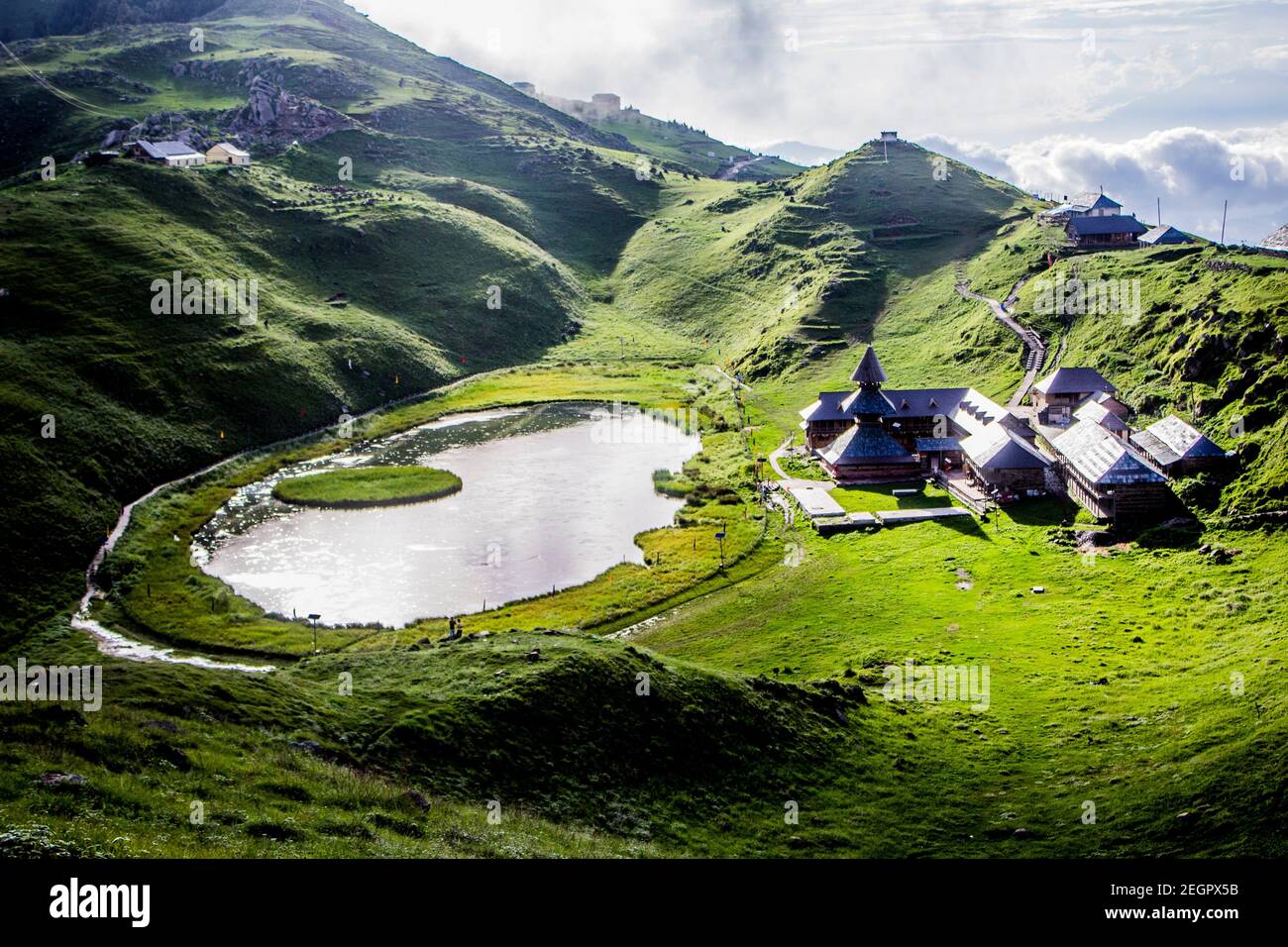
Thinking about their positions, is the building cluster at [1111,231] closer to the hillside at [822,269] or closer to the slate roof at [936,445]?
the hillside at [822,269]

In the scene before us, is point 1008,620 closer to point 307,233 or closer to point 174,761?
point 174,761

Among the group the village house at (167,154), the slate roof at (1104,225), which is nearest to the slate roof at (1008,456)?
the slate roof at (1104,225)

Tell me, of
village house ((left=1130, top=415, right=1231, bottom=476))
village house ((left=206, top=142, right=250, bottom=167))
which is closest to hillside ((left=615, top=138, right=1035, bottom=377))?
village house ((left=1130, top=415, right=1231, bottom=476))

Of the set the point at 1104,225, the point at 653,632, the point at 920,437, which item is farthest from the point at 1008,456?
the point at 1104,225

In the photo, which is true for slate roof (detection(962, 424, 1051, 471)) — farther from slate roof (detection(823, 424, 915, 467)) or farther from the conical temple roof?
the conical temple roof

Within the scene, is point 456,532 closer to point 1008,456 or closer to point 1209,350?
point 1008,456

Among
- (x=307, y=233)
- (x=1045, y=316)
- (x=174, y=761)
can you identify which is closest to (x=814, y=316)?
(x=1045, y=316)
